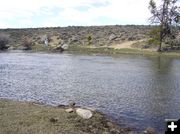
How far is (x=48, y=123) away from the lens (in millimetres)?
16766

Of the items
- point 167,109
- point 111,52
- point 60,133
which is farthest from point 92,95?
point 111,52

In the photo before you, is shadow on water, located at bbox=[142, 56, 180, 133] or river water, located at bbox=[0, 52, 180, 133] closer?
shadow on water, located at bbox=[142, 56, 180, 133]

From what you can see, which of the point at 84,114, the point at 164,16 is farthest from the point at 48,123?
the point at 164,16

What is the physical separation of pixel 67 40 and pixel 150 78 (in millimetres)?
67629

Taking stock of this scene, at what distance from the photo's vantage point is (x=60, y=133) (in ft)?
51.0

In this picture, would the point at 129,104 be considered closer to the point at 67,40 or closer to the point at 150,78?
the point at 150,78

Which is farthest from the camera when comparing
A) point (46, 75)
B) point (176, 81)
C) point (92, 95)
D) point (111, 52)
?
point (111, 52)

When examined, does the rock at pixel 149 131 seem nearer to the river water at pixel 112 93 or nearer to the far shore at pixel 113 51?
the river water at pixel 112 93

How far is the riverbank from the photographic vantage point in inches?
621

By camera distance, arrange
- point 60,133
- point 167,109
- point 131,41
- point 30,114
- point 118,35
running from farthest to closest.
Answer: point 118,35
point 131,41
point 167,109
point 30,114
point 60,133

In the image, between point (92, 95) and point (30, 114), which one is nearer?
point (30, 114)

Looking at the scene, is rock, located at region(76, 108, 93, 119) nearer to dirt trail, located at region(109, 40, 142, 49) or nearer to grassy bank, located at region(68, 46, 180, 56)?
grassy bank, located at region(68, 46, 180, 56)

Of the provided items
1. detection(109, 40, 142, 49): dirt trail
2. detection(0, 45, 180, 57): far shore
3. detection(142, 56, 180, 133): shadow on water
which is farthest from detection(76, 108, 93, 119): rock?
detection(109, 40, 142, 49): dirt trail

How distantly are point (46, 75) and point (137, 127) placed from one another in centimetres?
2276
